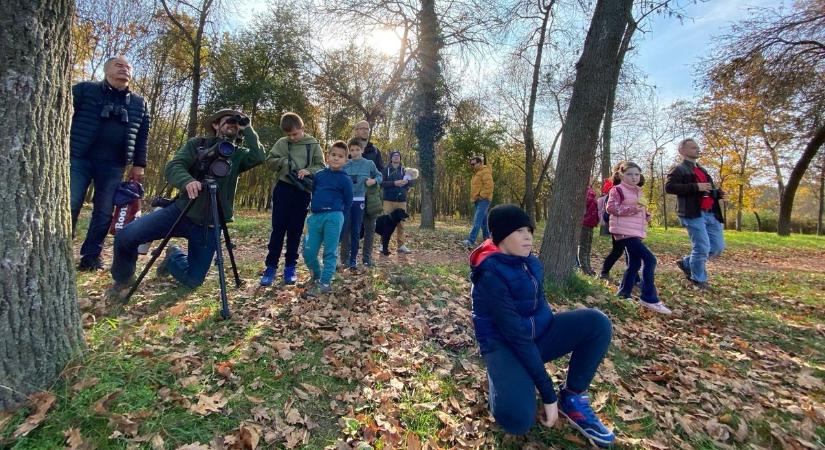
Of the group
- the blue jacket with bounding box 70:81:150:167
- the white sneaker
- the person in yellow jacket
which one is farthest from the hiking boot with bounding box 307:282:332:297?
the person in yellow jacket

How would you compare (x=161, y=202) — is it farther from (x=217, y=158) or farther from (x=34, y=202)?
(x=34, y=202)

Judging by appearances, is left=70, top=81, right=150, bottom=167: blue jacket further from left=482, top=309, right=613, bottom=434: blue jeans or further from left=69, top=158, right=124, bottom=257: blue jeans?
left=482, top=309, right=613, bottom=434: blue jeans

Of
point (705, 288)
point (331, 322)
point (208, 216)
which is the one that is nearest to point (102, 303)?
point (208, 216)

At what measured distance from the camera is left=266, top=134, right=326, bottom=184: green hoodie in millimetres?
4785

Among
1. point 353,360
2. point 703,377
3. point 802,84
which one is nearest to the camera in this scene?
point 353,360

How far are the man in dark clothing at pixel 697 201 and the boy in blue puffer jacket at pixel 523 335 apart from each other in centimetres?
408

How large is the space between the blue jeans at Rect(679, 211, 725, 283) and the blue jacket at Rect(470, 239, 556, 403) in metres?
4.45

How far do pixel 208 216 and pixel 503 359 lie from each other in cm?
305

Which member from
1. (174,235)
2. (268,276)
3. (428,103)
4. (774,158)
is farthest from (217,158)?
(774,158)

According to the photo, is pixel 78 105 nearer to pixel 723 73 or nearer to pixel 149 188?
pixel 723 73

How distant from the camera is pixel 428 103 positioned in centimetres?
1487

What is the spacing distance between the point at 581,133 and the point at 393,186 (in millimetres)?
3353

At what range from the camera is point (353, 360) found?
320 centimetres

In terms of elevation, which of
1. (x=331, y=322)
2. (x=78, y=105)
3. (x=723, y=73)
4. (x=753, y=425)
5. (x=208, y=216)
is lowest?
(x=753, y=425)
